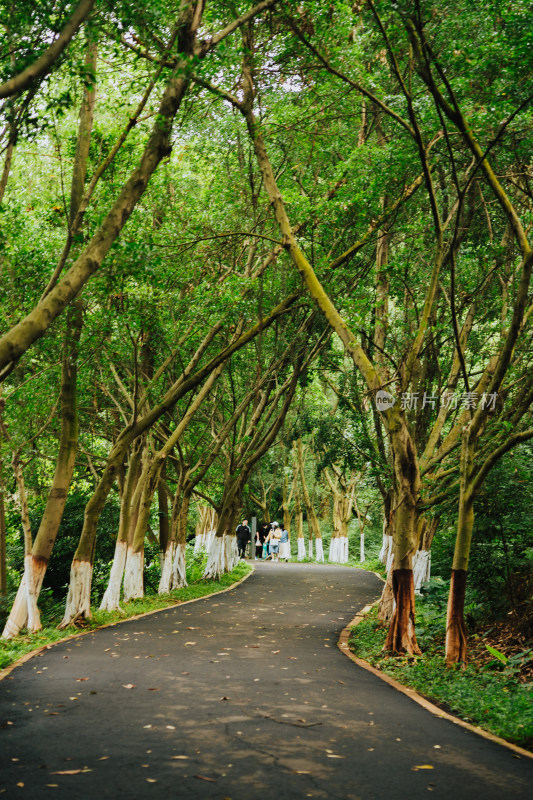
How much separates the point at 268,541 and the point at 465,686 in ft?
109

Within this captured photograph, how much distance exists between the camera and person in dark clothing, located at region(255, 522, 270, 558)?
41.7 m

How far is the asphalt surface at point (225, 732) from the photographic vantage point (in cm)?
451

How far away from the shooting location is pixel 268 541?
134 feet

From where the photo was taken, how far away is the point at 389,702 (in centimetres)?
735

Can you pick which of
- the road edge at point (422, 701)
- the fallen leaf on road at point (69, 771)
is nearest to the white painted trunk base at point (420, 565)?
the road edge at point (422, 701)

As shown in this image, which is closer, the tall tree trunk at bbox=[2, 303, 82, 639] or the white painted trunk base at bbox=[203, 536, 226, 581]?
the tall tree trunk at bbox=[2, 303, 82, 639]

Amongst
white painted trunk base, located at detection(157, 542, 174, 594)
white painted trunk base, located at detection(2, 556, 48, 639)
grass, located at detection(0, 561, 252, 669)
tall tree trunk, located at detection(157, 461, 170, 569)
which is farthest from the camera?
tall tree trunk, located at detection(157, 461, 170, 569)

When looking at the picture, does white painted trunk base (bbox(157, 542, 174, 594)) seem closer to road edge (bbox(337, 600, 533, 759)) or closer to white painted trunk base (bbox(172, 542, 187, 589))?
white painted trunk base (bbox(172, 542, 187, 589))

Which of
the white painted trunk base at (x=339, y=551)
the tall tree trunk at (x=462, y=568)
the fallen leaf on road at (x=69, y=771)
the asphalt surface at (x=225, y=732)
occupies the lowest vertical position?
the white painted trunk base at (x=339, y=551)

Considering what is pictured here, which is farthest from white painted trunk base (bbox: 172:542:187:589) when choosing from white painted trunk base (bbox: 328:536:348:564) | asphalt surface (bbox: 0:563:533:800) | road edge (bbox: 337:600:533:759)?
white painted trunk base (bbox: 328:536:348:564)

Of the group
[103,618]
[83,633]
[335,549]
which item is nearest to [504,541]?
[83,633]

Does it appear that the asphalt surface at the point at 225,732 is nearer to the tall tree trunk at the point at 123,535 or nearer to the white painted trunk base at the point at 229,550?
the tall tree trunk at the point at 123,535

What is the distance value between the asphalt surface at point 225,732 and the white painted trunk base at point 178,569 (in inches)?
389

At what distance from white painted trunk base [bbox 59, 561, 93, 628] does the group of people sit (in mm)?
21932
